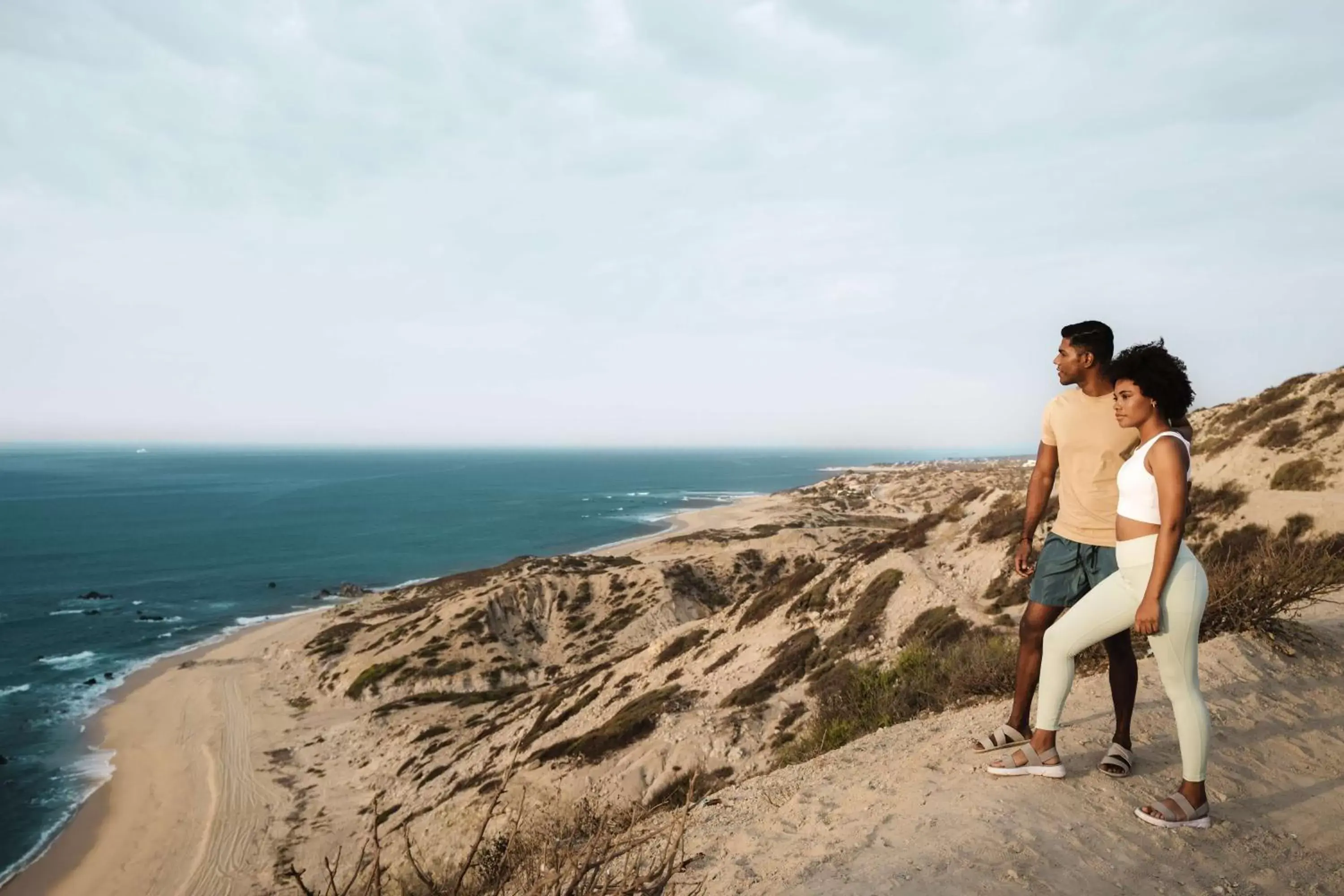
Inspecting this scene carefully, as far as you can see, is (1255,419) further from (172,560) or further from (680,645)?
(172,560)

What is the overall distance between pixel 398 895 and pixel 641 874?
759 centimetres

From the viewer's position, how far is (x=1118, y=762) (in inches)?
195

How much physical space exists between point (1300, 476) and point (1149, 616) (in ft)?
73.8

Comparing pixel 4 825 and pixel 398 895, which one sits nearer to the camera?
pixel 398 895

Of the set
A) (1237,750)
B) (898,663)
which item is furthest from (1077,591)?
(898,663)

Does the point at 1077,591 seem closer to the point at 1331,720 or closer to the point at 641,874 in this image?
the point at 1331,720

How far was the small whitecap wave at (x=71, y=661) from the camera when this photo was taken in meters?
41.5

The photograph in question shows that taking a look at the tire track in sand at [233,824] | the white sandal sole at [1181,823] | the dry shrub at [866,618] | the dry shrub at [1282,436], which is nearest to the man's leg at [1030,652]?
the white sandal sole at [1181,823]

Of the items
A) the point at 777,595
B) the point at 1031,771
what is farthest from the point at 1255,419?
the point at 1031,771

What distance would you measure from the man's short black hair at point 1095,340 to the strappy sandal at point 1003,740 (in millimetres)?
3181

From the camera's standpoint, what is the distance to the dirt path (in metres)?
3.97

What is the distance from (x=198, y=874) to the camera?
66.9 ft

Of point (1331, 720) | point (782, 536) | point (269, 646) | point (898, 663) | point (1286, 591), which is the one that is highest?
point (1286, 591)

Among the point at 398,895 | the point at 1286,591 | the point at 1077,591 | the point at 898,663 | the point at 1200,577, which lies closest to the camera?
the point at 1200,577
